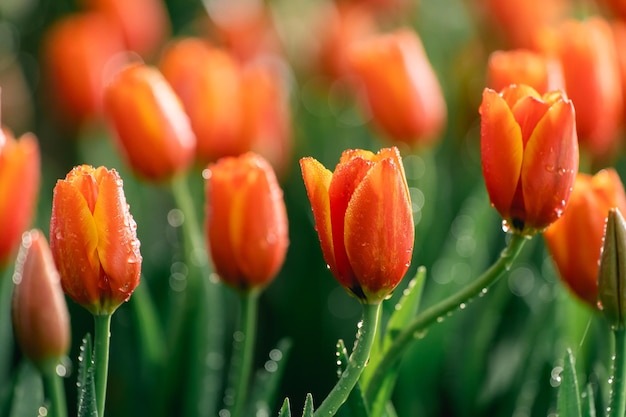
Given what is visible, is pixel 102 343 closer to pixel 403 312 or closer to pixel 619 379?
pixel 403 312

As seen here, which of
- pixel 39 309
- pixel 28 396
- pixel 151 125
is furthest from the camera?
pixel 151 125

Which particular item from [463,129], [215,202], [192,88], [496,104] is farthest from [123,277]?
[463,129]

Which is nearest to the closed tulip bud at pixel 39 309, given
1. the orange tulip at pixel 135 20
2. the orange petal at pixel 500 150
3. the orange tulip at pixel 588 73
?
the orange petal at pixel 500 150

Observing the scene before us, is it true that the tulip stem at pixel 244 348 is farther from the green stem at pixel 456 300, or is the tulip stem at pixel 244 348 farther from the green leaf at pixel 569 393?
the green leaf at pixel 569 393

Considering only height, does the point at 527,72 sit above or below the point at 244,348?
above

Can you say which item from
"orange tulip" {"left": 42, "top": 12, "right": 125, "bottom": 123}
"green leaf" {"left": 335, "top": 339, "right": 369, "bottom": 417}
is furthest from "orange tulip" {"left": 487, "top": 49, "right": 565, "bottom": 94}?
"orange tulip" {"left": 42, "top": 12, "right": 125, "bottom": 123}

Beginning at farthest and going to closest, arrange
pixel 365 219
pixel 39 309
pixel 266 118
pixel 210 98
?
pixel 266 118 → pixel 210 98 → pixel 39 309 → pixel 365 219

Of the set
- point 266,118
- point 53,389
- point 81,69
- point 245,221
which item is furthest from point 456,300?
point 81,69
